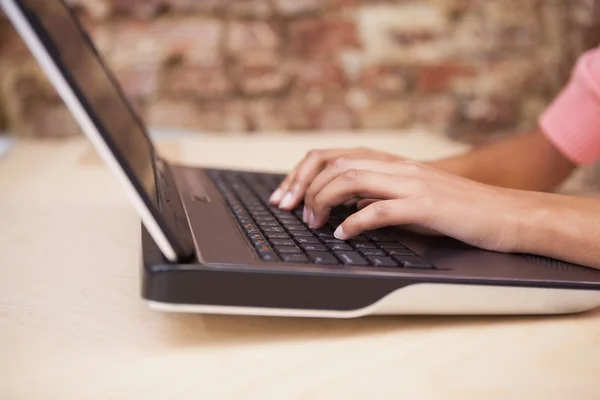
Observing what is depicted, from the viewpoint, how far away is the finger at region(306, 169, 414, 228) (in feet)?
1.74

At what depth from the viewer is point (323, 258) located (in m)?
0.46

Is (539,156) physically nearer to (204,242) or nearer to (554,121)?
(554,121)

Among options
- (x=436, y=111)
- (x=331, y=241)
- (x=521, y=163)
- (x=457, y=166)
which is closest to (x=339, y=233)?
(x=331, y=241)

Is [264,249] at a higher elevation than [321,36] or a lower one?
lower

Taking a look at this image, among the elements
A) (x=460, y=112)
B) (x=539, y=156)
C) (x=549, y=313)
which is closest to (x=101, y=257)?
(x=549, y=313)

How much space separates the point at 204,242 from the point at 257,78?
97cm

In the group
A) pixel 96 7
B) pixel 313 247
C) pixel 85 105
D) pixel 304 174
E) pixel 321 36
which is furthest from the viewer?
pixel 321 36

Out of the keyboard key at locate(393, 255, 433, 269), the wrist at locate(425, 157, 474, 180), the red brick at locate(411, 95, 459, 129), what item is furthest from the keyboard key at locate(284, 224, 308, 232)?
the red brick at locate(411, 95, 459, 129)

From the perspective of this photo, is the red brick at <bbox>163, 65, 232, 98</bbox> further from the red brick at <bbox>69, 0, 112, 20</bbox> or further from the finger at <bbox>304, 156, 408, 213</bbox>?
the finger at <bbox>304, 156, 408, 213</bbox>

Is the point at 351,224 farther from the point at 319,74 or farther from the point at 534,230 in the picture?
the point at 319,74

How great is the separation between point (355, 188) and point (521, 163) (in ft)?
1.41

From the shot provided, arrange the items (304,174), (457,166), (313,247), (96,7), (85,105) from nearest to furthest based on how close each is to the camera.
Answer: (85,105) < (313,247) < (304,174) < (457,166) < (96,7)

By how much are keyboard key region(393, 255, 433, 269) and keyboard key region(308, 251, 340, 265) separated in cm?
5

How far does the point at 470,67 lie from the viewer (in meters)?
1.46
